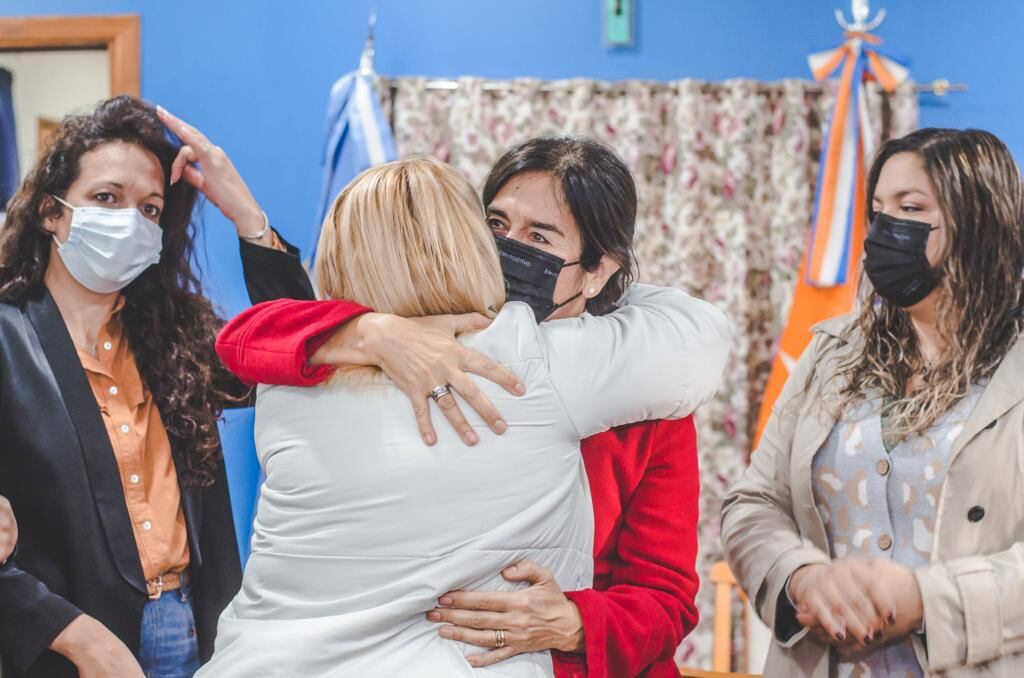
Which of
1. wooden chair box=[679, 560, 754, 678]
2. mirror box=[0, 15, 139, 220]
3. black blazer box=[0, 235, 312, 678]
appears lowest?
wooden chair box=[679, 560, 754, 678]

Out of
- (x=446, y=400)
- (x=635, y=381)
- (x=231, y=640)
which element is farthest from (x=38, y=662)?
(x=635, y=381)

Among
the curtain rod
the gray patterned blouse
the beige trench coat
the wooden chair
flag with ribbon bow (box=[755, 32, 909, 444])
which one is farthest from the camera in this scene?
the curtain rod

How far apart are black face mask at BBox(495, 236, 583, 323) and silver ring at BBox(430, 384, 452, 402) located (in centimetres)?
38

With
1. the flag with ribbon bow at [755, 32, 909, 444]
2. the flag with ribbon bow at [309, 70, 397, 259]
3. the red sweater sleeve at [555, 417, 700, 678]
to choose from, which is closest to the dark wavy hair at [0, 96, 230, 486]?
the red sweater sleeve at [555, 417, 700, 678]

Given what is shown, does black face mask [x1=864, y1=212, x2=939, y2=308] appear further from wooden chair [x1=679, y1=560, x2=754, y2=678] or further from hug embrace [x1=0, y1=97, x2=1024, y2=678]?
wooden chair [x1=679, y1=560, x2=754, y2=678]

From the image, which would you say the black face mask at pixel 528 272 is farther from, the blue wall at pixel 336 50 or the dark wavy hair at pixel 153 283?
the blue wall at pixel 336 50

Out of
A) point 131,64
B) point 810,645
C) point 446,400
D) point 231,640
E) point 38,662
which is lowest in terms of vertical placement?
point 38,662

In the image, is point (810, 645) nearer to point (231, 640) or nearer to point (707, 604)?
point (231, 640)

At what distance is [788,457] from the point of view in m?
1.84

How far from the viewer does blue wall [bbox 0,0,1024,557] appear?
3797 mm

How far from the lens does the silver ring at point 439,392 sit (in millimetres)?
1221

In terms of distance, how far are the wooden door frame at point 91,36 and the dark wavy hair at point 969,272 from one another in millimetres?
2940

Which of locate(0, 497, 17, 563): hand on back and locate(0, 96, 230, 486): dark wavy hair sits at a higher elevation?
locate(0, 96, 230, 486): dark wavy hair

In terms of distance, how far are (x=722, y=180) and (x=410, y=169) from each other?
2.57 meters
